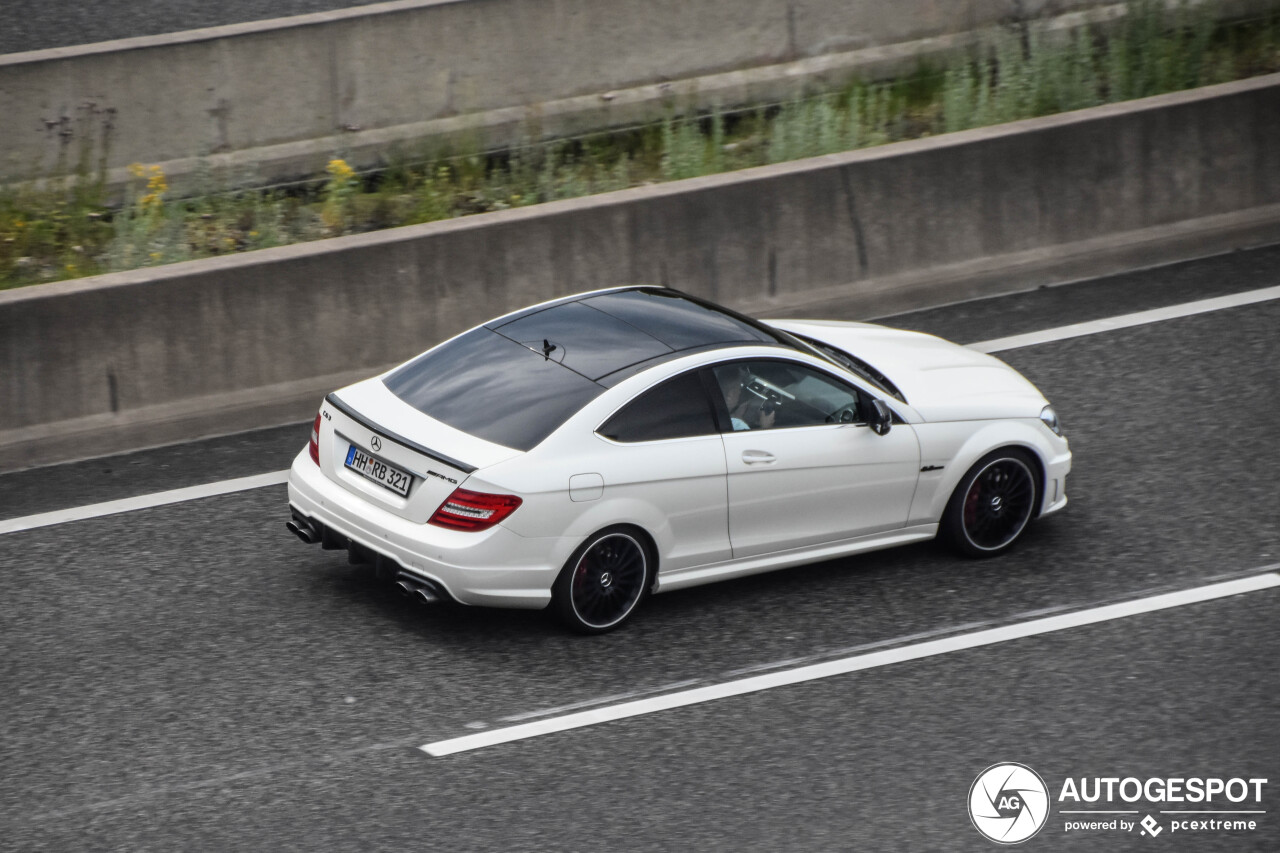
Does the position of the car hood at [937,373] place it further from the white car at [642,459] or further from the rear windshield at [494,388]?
the rear windshield at [494,388]

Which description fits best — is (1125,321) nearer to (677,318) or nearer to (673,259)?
(673,259)

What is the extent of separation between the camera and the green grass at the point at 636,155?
11.0 metres

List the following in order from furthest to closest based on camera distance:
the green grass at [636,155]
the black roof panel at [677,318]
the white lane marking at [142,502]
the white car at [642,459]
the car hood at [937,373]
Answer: the green grass at [636,155]
the white lane marking at [142,502]
the car hood at [937,373]
the black roof panel at [677,318]
the white car at [642,459]

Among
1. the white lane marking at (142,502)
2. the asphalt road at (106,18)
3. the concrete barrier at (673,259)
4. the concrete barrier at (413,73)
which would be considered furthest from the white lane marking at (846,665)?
the asphalt road at (106,18)

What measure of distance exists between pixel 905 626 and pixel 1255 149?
6.49m

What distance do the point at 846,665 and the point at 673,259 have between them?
431 cm

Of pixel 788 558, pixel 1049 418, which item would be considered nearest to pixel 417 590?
pixel 788 558

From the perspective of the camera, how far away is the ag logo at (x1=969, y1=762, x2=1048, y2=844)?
19.5 ft

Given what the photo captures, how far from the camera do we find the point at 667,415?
736 cm

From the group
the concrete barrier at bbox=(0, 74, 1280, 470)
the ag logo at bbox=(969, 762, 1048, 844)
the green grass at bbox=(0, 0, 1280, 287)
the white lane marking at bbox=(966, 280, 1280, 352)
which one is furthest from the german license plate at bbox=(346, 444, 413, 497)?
the white lane marking at bbox=(966, 280, 1280, 352)

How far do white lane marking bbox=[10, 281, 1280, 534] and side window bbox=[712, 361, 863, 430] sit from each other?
2.84 m

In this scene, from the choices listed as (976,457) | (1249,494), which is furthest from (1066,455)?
(1249,494)

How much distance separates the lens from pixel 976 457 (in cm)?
802

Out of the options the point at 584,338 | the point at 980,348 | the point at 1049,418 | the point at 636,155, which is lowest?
the point at 980,348
